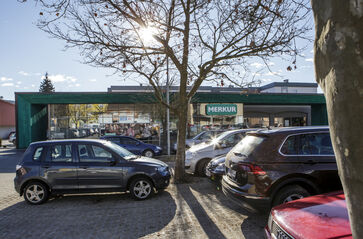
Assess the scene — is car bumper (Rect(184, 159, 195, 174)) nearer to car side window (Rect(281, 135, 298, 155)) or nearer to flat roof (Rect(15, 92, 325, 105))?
car side window (Rect(281, 135, 298, 155))

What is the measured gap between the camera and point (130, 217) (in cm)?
512

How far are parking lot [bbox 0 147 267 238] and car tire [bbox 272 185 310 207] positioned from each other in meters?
0.63

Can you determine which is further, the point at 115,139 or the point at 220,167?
the point at 115,139

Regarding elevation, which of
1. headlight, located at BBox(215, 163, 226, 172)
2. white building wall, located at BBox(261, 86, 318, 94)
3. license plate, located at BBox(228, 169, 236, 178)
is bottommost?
headlight, located at BBox(215, 163, 226, 172)

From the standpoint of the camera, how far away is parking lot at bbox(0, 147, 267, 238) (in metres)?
4.38

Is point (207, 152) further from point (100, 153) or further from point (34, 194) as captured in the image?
point (34, 194)

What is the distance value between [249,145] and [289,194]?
110 centimetres

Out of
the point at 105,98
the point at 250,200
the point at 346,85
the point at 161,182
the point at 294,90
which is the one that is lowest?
the point at 161,182

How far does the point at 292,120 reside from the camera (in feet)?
89.8

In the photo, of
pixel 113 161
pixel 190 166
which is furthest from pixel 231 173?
pixel 190 166

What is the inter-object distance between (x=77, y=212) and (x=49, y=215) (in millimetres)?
564

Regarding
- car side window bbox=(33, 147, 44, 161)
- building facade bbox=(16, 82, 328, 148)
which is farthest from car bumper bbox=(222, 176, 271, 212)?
building facade bbox=(16, 82, 328, 148)

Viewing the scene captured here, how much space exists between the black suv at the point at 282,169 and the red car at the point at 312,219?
46.6 inches

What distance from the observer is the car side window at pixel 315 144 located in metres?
4.65
